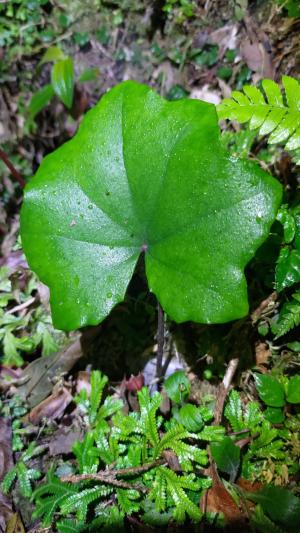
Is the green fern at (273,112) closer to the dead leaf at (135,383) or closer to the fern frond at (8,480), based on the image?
the dead leaf at (135,383)

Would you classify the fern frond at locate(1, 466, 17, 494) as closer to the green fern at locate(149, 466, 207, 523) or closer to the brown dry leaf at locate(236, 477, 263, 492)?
the green fern at locate(149, 466, 207, 523)

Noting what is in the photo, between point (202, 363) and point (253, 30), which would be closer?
point (202, 363)

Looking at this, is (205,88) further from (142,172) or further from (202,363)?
(202,363)

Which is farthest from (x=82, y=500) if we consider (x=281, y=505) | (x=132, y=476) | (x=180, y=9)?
(x=180, y=9)

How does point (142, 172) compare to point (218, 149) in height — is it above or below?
below

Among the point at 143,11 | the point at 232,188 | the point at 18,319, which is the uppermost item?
the point at 143,11

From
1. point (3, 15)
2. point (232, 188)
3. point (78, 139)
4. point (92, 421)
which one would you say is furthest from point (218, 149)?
point (3, 15)

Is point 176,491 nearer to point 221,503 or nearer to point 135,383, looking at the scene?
point 221,503
